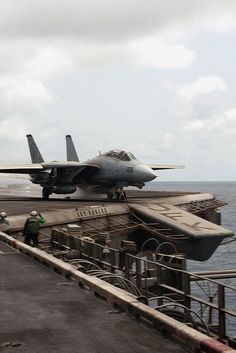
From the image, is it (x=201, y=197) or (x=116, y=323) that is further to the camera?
(x=201, y=197)

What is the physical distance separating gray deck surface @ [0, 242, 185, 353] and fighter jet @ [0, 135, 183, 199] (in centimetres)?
2450

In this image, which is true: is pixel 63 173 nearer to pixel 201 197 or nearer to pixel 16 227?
pixel 201 197

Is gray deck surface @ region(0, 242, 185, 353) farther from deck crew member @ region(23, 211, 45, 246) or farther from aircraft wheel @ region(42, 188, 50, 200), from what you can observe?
aircraft wheel @ region(42, 188, 50, 200)

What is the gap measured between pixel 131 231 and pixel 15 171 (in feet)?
67.0

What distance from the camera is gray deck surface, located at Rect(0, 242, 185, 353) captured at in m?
6.88

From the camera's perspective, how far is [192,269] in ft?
132

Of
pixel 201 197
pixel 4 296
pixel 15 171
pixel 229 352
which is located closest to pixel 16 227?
pixel 4 296

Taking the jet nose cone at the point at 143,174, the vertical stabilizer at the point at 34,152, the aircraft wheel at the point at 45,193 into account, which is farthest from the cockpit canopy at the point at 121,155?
the vertical stabilizer at the point at 34,152

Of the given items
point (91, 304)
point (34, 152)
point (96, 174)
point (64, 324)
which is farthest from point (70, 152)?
point (64, 324)

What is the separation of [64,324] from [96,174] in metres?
30.3

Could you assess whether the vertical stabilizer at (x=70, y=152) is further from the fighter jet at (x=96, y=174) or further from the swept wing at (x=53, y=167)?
the swept wing at (x=53, y=167)

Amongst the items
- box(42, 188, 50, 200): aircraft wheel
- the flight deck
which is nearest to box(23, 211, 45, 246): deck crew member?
the flight deck

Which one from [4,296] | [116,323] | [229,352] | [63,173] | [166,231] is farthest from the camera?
[63,173]

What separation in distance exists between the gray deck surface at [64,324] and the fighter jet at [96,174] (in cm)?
2450
